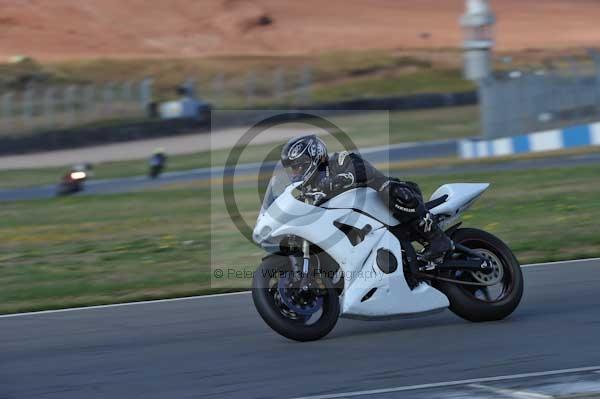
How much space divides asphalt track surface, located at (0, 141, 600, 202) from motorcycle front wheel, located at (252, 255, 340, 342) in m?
10.8

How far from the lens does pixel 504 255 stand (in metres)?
7.47

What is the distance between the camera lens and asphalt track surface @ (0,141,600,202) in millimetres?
20219

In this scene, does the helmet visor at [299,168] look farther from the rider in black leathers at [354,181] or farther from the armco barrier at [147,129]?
the armco barrier at [147,129]

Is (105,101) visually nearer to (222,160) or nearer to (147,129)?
(147,129)

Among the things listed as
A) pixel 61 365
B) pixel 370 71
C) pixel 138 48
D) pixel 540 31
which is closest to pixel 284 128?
pixel 370 71

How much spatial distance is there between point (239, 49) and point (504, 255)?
159 ft

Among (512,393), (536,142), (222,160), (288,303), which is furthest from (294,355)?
(222,160)

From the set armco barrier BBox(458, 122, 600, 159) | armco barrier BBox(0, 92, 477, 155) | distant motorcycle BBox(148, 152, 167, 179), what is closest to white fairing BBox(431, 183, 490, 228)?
armco barrier BBox(458, 122, 600, 159)

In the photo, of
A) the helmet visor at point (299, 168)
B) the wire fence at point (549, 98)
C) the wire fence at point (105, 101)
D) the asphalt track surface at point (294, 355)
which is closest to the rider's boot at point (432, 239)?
the asphalt track surface at point (294, 355)

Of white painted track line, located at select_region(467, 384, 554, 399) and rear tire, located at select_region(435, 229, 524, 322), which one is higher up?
rear tire, located at select_region(435, 229, 524, 322)

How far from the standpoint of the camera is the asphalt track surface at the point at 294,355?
19.5ft

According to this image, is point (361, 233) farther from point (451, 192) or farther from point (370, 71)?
point (370, 71)

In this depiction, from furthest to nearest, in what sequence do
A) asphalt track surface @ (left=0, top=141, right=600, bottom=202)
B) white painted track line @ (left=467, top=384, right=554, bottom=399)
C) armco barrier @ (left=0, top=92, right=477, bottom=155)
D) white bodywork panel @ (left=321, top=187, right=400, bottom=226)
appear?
armco barrier @ (left=0, top=92, right=477, bottom=155) < asphalt track surface @ (left=0, top=141, right=600, bottom=202) < white bodywork panel @ (left=321, top=187, right=400, bottom=226) < white painted track line @ (left=467, top=384, right=554, bottom=399)

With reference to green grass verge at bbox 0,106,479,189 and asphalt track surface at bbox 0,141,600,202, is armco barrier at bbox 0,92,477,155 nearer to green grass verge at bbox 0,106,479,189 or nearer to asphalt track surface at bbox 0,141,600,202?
green grass verge at bbox 0,106,479,189
